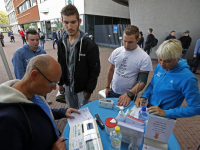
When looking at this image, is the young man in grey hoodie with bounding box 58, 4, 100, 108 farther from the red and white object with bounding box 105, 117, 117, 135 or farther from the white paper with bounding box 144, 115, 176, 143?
the white paper with bounding box 144, 115, 176, 143

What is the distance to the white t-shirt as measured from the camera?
5.56 feet

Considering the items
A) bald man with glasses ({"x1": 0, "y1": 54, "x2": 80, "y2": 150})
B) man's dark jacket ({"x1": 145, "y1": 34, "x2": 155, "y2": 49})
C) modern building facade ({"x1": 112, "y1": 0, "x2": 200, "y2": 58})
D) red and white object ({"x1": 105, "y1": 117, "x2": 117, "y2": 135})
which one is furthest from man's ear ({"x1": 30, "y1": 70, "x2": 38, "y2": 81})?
modern building facade ({"x1": 112, "y1": 0, "x2": 200, "y2": 58})

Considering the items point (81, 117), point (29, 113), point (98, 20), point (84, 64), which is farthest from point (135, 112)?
point (98, 20)

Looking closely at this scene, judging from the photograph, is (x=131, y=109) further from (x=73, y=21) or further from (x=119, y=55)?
(x=73, y=21)

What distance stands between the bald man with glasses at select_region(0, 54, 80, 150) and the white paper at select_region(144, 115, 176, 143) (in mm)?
750

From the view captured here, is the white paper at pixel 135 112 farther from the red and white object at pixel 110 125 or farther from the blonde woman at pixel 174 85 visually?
the red and white object at pixel 110 125

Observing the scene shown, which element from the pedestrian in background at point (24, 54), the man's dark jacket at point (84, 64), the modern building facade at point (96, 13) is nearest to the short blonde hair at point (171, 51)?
the man's dark jacket at point (84, 64)

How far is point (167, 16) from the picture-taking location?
5930mm

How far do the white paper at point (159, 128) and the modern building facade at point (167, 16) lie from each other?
6.79m

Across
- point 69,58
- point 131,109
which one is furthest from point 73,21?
point 131,109

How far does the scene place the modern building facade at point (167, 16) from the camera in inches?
215

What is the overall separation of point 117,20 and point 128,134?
13307mm

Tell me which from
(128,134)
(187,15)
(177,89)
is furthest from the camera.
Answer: (187,15)

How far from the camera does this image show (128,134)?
958mm
